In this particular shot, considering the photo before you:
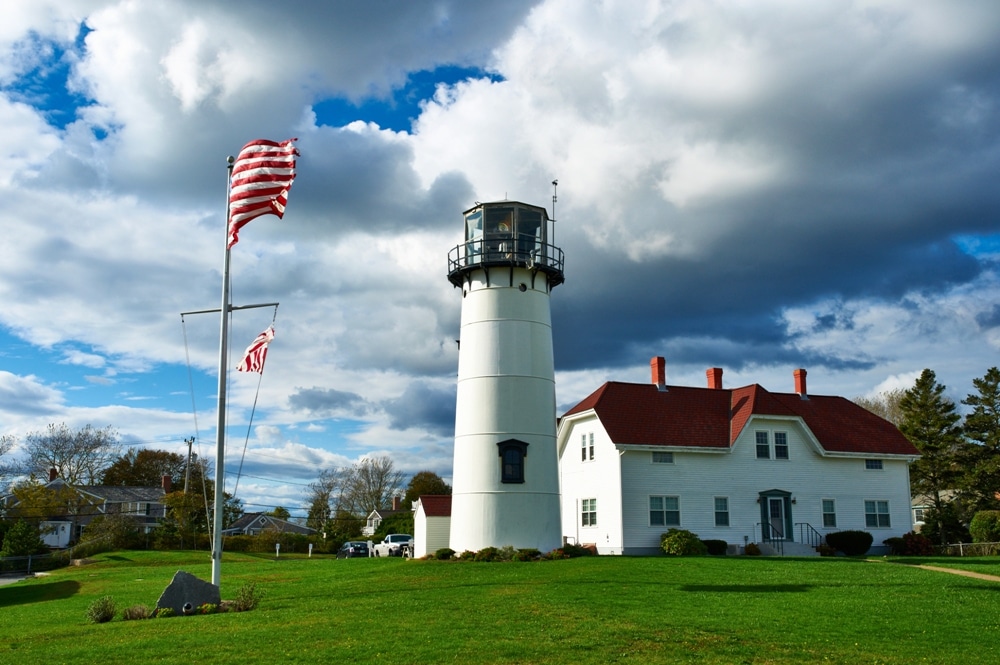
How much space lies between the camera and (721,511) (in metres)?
36.4

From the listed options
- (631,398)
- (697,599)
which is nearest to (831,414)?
(631,398)

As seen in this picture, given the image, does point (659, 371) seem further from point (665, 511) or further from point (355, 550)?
point (355, 550)

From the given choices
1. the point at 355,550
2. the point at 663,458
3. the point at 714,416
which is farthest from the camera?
the point at 355,550

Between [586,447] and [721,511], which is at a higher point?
[586,447]

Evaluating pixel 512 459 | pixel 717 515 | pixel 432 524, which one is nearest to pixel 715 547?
pixel 717 515

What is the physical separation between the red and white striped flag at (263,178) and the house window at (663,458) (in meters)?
21.4

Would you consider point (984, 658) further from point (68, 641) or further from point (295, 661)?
point (68, 641)

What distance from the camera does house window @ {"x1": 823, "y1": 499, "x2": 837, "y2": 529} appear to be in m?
37.9

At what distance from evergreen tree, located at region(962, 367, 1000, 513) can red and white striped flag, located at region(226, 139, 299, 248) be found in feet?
142

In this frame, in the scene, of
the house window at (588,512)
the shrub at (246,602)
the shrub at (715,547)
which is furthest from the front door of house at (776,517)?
the shrub at (246,602)

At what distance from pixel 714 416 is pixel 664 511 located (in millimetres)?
5146

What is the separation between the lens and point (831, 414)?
41.0 metres

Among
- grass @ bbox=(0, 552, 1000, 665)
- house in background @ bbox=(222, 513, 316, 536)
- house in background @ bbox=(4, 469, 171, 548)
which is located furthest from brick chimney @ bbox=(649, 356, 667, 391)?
house in background @ bbox=(222, 513, 316, 536)

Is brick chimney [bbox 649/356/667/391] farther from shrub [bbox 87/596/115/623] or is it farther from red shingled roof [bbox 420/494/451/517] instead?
shrub [bbox 87/596/115/623]
